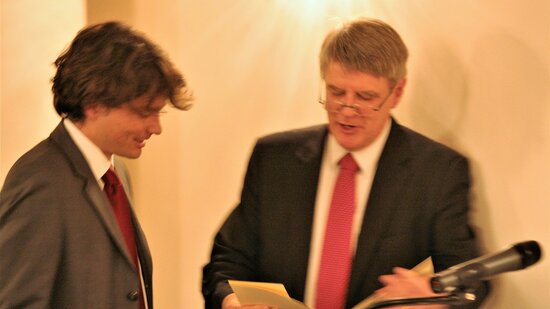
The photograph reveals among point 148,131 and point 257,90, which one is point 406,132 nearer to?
point 148,131

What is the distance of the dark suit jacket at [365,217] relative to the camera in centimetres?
197

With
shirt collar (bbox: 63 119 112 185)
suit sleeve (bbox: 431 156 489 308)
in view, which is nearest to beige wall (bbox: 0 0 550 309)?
suit sleeve (bbox: 431 156 489 308)

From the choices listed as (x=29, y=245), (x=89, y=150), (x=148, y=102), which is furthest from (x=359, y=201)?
(x=29, y=245)

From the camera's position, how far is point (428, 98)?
2367mm

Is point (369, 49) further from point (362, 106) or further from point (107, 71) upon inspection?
point (107, 71)

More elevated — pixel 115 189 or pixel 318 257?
pixel 115 189

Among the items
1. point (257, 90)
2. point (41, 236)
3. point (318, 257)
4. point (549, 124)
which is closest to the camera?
point (41, 236)

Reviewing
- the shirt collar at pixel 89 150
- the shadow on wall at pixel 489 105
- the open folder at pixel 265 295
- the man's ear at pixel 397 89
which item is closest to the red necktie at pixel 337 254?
the open folder at pixel 265 295

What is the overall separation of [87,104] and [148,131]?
0.65 ft

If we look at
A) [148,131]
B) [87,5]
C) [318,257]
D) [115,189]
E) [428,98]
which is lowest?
[318,257]

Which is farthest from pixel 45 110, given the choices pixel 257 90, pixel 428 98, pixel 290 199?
pixel 428 98

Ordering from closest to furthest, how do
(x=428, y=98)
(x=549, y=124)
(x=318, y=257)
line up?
1. (x=549, y=124)
2. (x=318, y=257)
3. (x=428, y=98)

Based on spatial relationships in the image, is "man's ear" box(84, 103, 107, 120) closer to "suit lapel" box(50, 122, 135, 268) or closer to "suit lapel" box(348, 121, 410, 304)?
"suit lapel" box(50, 122, 135, 268)

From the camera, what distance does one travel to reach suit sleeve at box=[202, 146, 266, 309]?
7.01 feet
